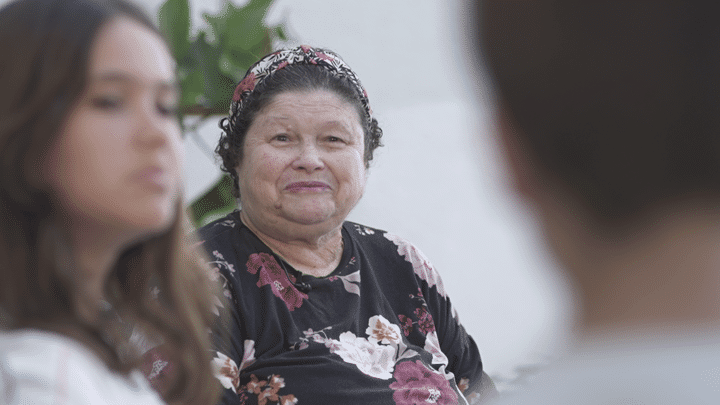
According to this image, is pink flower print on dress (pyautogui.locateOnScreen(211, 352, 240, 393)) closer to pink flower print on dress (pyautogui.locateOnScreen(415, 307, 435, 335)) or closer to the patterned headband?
pink flower print on dress (pyautogui.locateOnScreen(415, 307, 435, 335))

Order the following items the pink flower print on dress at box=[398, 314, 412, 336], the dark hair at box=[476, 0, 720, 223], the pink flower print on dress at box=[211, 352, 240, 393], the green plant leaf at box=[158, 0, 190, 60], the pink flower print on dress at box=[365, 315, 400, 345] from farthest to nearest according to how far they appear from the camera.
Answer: the green plant leaf at box=[158, 0, 190, 60] → the pink flower print on dress at box=[398, 314, 412, 336] → the pink flower print on dress at box=[365, 315, 400, 345] → the pink flower print on dress at box=[211, 352, 240, 393] → the dark hair at box=[476, 0, 720, 223]

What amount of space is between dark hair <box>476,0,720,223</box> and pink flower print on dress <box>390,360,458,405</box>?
42.6 inches

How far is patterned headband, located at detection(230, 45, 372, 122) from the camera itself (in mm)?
1687

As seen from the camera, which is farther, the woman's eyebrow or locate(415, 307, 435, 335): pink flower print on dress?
locate(415, 307, 435, 335): pink flower print on dress

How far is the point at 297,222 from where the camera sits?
166 cm

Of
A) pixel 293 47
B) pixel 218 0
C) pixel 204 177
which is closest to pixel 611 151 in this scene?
pixel 293 47

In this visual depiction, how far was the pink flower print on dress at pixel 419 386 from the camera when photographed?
150 centimetres

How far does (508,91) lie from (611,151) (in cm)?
9

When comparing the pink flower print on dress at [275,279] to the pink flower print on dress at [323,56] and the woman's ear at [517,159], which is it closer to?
the pink flower print on dress at [323,56]

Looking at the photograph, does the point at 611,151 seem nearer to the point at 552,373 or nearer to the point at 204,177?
the point at 552,373

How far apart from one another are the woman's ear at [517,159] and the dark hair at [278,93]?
46.8 inches

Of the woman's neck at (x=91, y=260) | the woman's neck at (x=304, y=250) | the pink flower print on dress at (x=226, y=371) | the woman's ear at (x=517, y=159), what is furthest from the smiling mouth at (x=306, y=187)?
the woman's ear at (x=517, y=159)

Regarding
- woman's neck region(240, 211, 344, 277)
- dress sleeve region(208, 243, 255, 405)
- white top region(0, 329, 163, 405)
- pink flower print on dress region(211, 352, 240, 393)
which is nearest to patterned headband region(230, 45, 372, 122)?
woman's neck region(240, 211, 344, 277)

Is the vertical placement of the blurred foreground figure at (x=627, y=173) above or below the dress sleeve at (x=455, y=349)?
above
